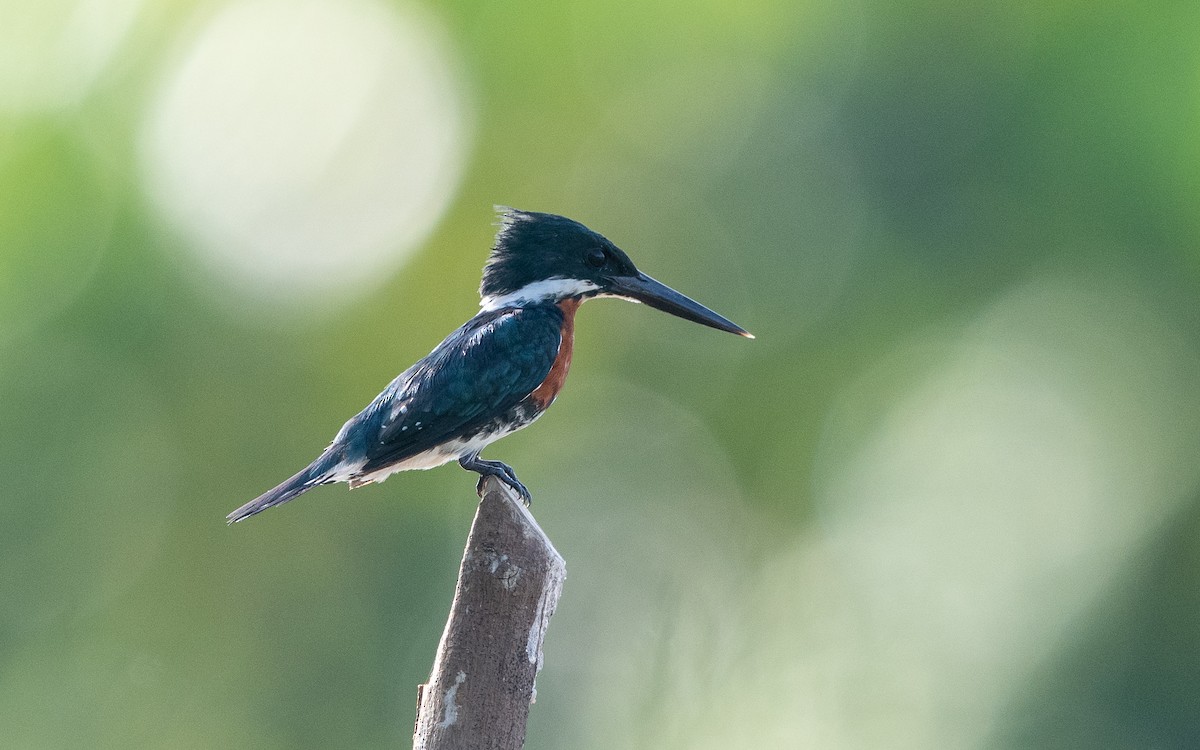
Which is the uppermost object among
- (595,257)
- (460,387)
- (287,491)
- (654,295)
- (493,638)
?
(595,257)

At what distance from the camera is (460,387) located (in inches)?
134

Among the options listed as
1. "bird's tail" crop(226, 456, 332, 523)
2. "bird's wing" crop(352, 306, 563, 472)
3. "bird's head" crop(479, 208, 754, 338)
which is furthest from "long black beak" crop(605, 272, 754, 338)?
"bird's tail" crop(226, 456, 332, 523)

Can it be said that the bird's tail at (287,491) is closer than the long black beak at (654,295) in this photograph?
Yes

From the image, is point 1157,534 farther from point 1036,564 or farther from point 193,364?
point 193,364

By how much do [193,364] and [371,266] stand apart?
127 cm

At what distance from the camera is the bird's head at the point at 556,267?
3.83 m

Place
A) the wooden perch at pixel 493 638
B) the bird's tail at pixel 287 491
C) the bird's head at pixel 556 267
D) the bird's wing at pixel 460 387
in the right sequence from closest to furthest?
the wooden perch at pixel 493 638
the bird's tail at pixel 287 491
the bird's wing at pixel 460 387
the bird's head at pixel 556 267

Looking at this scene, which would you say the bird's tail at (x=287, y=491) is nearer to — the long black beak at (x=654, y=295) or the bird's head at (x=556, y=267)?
the bird's head at (x=556, y=267)

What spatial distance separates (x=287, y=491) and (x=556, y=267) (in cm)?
112

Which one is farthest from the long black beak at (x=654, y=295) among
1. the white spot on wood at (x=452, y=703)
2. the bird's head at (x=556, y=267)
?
the white spot on wood at (x=452, y=703)

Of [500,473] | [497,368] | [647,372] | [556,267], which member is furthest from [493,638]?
[647,372]

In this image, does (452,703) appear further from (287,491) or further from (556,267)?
(556,267)

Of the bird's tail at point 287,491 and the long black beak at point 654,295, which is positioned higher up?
the long black beak at point 654,295

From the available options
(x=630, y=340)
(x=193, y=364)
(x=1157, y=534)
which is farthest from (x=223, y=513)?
(x=1157, y=534)
